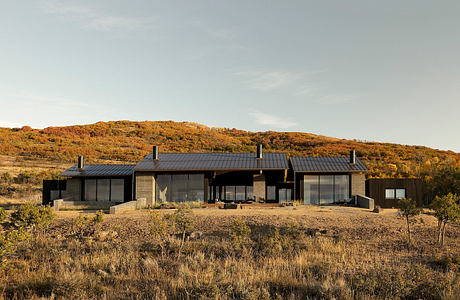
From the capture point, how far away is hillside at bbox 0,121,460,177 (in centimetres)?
5353

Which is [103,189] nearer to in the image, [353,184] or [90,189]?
[90,189]

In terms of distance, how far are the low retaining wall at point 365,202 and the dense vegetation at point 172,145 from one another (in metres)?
15.0

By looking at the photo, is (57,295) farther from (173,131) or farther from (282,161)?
(173,131)

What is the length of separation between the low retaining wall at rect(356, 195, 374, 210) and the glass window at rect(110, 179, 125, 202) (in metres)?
19.1

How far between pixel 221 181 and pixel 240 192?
1.77m

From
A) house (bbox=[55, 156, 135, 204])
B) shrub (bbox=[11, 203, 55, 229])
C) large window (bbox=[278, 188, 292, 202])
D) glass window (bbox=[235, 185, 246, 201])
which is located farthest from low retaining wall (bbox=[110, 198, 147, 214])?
large window (bbox=[278, 188, 292, 202])

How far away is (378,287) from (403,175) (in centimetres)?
3459

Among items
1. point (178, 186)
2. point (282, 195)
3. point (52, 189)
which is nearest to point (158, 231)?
point (178, 186)

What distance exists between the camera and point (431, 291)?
7.80 metres

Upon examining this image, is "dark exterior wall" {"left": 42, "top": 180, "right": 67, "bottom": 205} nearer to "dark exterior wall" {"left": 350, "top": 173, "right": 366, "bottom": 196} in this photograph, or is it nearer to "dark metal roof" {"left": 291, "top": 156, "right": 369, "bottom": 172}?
"dark metal roof" {"left": 291, "top": 156, "right": 369, "bottom": 172}

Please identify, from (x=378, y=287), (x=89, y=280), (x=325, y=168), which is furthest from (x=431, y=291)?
(x=325, y=168)

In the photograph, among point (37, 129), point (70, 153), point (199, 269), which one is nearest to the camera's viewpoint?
point (199, 269)

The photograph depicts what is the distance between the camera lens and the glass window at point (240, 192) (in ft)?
86.6

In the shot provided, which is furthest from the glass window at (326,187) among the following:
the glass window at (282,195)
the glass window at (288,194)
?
the glass window at (282,195)
